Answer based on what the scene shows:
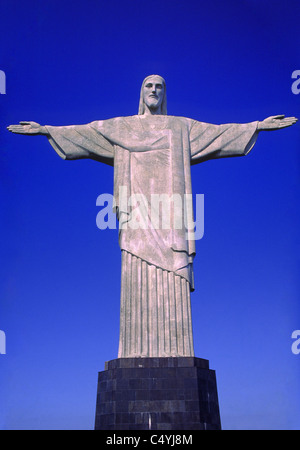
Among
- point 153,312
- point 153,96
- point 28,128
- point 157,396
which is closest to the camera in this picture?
point 157,396

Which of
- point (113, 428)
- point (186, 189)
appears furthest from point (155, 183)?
A: point (113, 428)

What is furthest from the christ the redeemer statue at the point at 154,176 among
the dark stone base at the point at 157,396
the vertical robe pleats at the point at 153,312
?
the dark stone base at the point at 157,396

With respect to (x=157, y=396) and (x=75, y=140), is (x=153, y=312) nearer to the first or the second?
(x=157, y=396)

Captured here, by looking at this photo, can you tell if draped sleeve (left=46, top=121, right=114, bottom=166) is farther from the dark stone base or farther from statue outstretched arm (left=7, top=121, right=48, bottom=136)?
the dark stone base

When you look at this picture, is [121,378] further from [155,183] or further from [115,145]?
[115,145]

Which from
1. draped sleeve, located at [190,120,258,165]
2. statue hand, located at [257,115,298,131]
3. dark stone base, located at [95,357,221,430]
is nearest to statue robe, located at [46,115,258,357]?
draped sleeve, located at [190,120,258,165]

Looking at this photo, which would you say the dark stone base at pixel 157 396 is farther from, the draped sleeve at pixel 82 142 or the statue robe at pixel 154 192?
the draped sleeve at pixel 82 142

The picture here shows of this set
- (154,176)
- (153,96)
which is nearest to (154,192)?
(154,176)
